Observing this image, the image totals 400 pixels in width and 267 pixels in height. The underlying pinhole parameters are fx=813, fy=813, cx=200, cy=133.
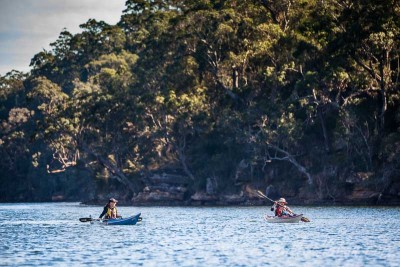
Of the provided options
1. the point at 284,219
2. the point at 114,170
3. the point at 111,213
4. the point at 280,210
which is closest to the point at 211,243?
the point at 284,219

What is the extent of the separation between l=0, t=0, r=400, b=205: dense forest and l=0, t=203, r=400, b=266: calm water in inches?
825

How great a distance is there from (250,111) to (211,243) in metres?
47.4

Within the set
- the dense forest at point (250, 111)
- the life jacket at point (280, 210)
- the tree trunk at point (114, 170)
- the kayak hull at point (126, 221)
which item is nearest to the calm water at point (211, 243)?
the kayak hull at point (126, 221)

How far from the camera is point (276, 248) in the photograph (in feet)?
121

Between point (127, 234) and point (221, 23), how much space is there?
46.9m

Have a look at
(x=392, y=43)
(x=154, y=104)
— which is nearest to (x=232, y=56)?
(x=154, y=104)

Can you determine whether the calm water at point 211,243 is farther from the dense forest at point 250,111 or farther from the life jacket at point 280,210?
the dense forest at point 250,111

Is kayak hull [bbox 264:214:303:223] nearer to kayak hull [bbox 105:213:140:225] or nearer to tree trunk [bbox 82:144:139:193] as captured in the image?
kayak hull [bbox 105:213:140:225]

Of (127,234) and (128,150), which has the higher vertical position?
(128,150)

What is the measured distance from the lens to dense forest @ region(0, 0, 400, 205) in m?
76.6

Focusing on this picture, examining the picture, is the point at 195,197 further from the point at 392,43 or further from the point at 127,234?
the point at 127,234

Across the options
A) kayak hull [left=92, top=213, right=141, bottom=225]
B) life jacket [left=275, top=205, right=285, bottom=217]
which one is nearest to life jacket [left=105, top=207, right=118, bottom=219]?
kayak hull [left=92, top=213, right=141, bottom=225]

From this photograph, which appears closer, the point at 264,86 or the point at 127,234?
the point at 127,234

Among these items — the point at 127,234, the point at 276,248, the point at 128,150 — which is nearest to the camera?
the point at 276,248
